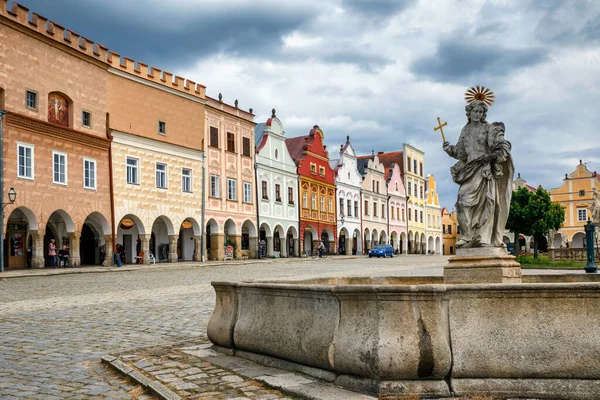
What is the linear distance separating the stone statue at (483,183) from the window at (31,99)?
24409mm

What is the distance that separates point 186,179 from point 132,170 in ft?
15.3

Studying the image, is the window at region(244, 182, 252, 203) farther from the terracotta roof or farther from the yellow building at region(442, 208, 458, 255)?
the yellow building at region(442, 208, 458, 255)

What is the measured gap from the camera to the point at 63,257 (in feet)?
95.2

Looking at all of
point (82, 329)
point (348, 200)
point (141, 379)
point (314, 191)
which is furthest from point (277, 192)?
point (141, 379)

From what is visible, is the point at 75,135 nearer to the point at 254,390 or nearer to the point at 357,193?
the point at 254,390

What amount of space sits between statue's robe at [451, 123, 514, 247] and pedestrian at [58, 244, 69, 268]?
82.0ft

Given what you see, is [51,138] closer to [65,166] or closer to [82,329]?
[65,166]

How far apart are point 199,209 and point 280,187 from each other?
10290 mm

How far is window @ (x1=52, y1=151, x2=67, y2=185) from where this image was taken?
28688 mm

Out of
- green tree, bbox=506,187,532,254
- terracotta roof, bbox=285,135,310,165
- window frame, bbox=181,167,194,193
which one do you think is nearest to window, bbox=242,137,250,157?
window frame, bbox=181,167,194,193

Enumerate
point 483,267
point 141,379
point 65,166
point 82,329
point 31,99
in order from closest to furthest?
point 141,379 < point 483,267 < point 82,329 < point 31,99 < point 65,166

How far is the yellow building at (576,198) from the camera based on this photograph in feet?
242

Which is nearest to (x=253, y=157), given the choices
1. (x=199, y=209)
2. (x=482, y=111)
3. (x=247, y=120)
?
(x=247, y=120)

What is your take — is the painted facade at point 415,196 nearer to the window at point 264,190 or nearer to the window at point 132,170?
the window at point 264,190
